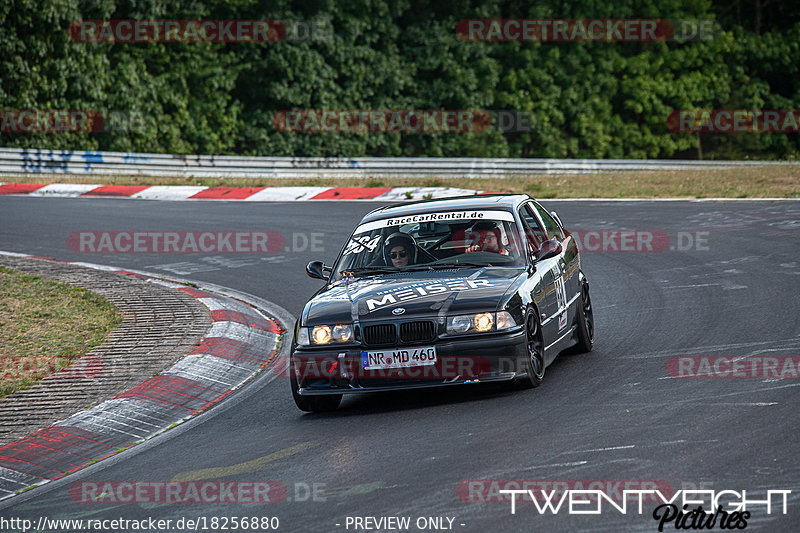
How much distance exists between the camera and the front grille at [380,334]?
24.2 ft

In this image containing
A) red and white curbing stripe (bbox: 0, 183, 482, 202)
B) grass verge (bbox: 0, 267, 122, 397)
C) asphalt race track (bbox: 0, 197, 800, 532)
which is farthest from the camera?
red and white curbing stripe (bbox: 0, 183, 482, 202)

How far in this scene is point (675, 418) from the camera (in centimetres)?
656

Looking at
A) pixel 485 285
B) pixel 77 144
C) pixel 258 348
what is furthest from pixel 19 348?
pixel 77 144

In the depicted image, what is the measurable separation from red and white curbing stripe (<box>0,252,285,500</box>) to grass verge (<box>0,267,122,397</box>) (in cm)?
96

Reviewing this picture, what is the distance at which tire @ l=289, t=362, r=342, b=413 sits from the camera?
764 cm

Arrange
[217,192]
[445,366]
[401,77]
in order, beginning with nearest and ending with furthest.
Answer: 1. [445,366]
2. [217,192]
3. [401,77]

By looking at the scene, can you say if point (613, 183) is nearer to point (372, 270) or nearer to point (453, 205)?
point (453, 205)

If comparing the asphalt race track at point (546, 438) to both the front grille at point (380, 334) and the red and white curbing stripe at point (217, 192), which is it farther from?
the red and white curbing stripe at point (217, 192)

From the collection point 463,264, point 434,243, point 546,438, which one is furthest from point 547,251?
point 546,438

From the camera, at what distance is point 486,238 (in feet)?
28.3

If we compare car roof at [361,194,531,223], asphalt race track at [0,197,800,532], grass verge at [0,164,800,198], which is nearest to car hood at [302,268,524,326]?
asphalt race track at [0,197,800,532]

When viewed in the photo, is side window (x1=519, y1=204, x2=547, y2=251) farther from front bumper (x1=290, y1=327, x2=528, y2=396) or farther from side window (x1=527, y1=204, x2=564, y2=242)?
front bumper (x1=290, y1=327, x2=528, y2=396)

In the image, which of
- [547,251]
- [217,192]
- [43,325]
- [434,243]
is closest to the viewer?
[547,251]

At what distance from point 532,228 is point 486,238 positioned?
27.8 inches
